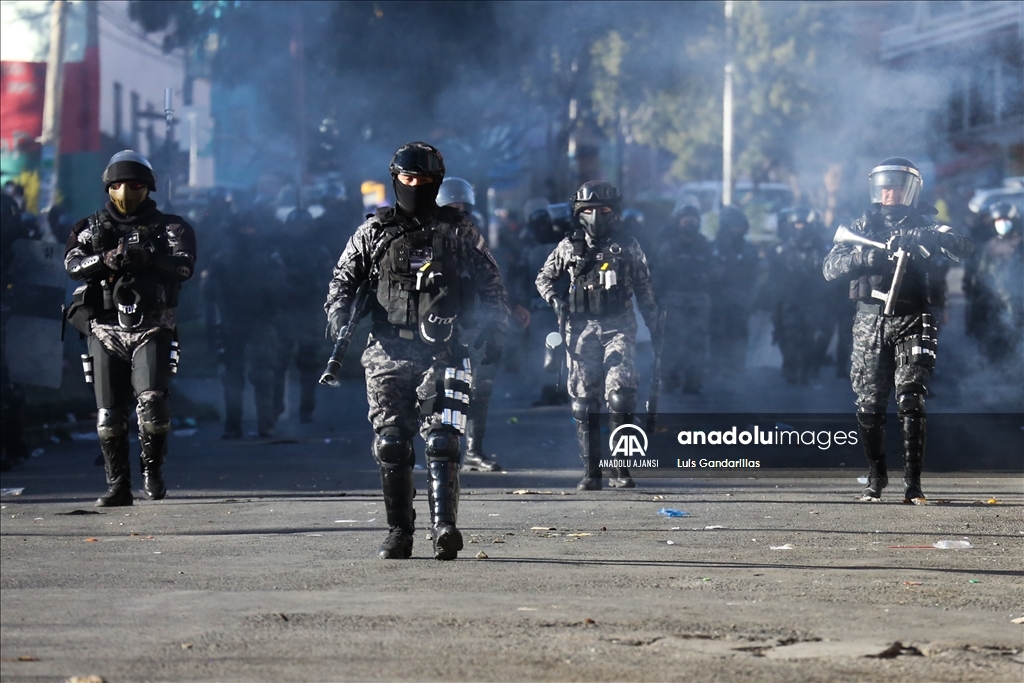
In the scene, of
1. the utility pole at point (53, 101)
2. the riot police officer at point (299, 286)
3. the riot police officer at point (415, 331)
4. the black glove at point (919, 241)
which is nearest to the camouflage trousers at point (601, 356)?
the black glove at point (919, 241)

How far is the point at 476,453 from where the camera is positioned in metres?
10.4

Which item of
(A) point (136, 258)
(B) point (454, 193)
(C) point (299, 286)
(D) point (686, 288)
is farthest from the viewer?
(D) point (686, 288)

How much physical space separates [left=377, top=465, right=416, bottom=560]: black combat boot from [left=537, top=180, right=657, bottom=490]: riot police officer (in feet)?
9.23

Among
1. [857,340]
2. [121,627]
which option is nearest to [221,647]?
[121,627]

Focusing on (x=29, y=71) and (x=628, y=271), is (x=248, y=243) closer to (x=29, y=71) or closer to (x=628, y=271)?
(x=628, y=271)

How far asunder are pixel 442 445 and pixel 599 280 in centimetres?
309

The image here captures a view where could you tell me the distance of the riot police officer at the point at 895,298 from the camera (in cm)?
841

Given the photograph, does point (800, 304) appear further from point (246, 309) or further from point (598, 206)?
Result: point (598, 206)

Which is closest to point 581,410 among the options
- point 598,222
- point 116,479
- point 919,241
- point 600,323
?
point 600,323

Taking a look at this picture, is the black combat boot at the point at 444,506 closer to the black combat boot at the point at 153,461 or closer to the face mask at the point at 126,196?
the black combat boot at the point at 153,461

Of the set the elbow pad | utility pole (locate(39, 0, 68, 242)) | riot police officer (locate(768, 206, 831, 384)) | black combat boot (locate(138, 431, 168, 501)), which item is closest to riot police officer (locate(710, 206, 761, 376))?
riot police officer (locate(768, 206, 831, 384))

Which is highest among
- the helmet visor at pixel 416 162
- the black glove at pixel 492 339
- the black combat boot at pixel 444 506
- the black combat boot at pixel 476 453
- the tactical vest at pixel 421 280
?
the helmet visor at pixel 416 162

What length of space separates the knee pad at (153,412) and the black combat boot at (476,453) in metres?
2.44

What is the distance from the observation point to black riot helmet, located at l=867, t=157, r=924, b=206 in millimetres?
8508
